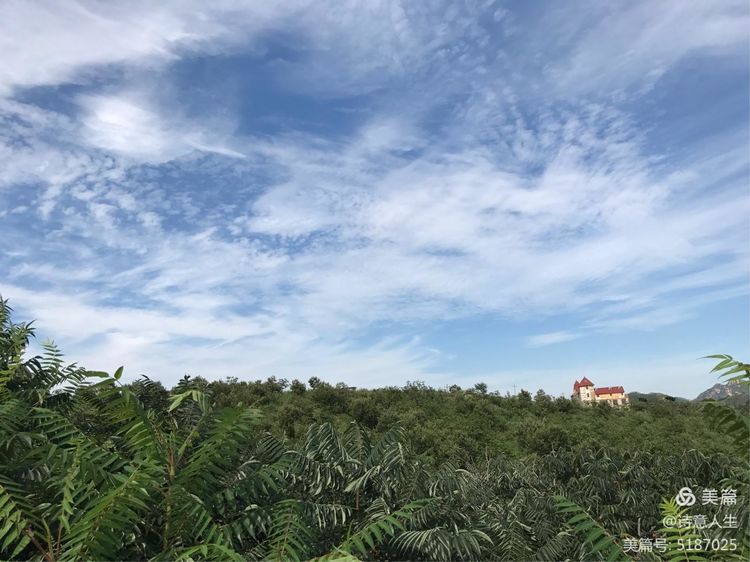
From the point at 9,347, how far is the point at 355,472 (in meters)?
3.89

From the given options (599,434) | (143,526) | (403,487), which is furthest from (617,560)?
(599,434)

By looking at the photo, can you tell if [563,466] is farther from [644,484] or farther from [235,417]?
[235,417]

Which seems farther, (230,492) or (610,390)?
(610,390)

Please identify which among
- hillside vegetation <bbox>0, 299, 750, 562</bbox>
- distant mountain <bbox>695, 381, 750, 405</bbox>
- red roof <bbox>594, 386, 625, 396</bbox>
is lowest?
hillside vegetation <bbox>0, 299, 750, 562</bbox>

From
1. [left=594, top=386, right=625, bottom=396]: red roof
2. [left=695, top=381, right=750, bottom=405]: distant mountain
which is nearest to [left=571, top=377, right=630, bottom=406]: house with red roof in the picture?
[left=594, top=386, right=625, bottom=396]: red roof

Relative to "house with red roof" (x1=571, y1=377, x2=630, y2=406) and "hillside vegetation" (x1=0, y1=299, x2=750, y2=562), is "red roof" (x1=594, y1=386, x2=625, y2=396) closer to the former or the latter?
"house with red roof" (x1=571, y1=377, x2=630, y2=406)

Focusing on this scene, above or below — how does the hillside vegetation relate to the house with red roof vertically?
below

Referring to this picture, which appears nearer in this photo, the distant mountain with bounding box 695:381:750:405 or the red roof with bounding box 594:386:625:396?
the distant mountain with bounding box 695:381:750:405

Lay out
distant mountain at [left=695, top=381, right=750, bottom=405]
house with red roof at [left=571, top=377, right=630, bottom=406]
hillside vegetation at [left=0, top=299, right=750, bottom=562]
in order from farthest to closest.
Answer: house with red roof at [left=571, top=377, right=630, bottom=406]
distant mountain at [left=695, top=381, right=750, bottom=405]
hillside vegetation at [left=0, top=299, right=750, bottom=562]

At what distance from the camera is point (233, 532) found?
299cm

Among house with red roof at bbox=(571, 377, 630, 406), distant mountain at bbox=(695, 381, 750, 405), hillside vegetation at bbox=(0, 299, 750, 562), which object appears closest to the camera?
hillside vegetation at bbox=(0, 299, 750, 562)

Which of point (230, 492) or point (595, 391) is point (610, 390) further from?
point (230, 492)

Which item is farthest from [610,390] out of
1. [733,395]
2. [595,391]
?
[733,395]

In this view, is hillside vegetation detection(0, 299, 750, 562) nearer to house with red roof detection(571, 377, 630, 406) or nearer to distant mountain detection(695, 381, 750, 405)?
distant mountain detection(695, 381, 750, 405)
